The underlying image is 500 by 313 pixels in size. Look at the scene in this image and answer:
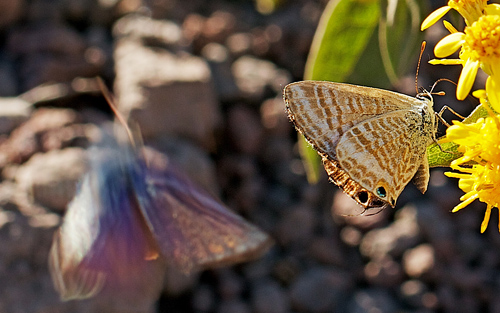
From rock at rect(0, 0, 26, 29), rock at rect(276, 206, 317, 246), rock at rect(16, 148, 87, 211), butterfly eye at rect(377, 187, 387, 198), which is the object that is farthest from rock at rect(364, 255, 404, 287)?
rock at rect(0, 0, 26, 29)

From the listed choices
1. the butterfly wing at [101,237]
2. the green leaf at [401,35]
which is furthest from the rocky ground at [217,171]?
the green leaf at [401,35]

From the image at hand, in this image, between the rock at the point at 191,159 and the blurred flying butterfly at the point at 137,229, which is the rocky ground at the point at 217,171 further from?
the blurred flying butterfly at the point at 137,229

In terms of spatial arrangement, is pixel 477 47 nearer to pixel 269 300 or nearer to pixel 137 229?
pixel 137 229

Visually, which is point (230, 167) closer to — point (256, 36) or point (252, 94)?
point (252, 94)

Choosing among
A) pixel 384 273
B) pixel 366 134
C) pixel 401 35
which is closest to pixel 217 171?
pixel 384 273

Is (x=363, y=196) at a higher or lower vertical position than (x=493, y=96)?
lower

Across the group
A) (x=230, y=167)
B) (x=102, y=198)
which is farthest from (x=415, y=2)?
(x=230, y=167)
